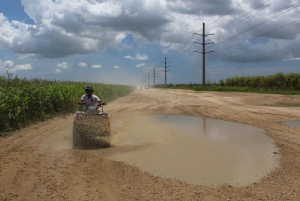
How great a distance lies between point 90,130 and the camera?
26.2 ft

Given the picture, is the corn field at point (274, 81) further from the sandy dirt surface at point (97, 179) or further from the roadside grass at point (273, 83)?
the sandy dirt surface at point (97, 179)

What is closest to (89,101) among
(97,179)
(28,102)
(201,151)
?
(201,151)

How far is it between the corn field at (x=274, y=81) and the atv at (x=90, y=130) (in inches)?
1161

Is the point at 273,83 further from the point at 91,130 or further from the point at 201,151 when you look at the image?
the point at 91,130

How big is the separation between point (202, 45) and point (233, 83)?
27.3 feet

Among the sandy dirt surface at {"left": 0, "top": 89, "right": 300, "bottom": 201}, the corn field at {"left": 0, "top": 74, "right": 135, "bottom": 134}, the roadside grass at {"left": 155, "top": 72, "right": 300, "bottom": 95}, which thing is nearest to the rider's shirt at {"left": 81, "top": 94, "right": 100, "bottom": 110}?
the sandy dirt surface at {"left": 0, "top": 89, "right": 300, "bottom": 201}

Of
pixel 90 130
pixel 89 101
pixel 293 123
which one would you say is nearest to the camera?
pixel 90 130

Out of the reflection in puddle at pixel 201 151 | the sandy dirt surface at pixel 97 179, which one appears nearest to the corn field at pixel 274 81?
the reflection in puddle at pixel 201 151

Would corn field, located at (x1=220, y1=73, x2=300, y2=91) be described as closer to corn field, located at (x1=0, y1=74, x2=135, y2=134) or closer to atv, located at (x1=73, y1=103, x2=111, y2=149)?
corn field, located at (x1=0, y1=74, x2=135, y2=134)

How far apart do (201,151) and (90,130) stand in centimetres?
311

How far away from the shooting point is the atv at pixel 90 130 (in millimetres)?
8008

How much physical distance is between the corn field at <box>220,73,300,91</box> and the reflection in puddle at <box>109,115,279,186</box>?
79.4 ft

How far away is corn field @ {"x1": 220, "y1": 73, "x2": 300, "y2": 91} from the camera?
106 ft

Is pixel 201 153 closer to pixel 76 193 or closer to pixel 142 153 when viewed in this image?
pixel 142 153
